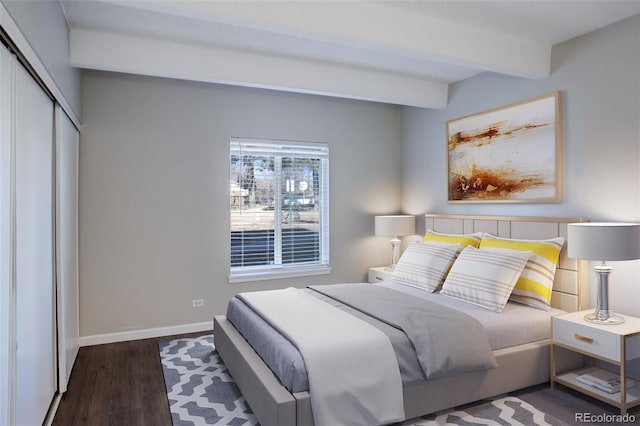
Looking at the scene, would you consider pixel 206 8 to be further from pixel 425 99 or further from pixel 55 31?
pixel 425 99

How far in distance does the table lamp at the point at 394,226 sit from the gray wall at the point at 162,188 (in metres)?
0.93

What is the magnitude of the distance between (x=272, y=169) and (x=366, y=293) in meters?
1.93

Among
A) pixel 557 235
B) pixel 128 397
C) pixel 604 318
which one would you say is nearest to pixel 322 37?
pixel 557 235

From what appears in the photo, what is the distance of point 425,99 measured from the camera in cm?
438

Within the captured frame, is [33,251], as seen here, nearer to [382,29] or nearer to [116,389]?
[116,389]

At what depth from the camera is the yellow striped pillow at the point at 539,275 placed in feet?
10.2

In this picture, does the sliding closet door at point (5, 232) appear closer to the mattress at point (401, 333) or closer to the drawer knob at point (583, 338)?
the mattress at point (401, 333)

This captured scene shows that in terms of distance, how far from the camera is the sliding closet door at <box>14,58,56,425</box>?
193cm

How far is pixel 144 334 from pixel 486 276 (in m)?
3.11

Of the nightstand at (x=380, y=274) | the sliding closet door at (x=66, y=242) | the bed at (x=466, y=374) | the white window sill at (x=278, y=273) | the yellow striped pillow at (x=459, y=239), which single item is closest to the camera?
the bed at (x=466, y=374)

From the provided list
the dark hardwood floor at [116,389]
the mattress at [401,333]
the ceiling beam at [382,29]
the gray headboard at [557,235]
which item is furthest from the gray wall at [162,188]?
the gray headboard at [557,235]

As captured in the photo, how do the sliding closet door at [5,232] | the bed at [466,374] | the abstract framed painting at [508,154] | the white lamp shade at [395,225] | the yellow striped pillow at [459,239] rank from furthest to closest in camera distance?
the white lamp shade at [395,225]
the yellow striped pillow at [459,239]
the abstract framed painting at [508,154]
the bed at [466,374]
the sliding closet door at [5,232]

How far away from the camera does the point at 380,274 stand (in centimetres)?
474

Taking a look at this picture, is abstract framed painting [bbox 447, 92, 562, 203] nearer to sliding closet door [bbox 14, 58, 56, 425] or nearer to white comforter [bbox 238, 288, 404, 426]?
white comforter [bbox 238, 288, 404, 426]
